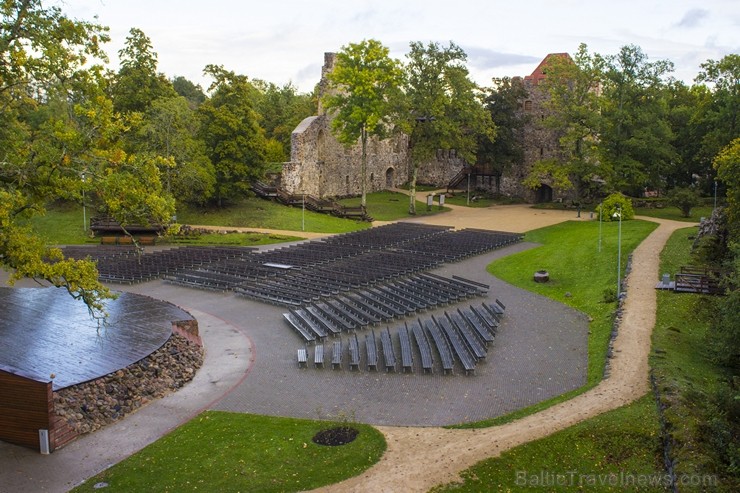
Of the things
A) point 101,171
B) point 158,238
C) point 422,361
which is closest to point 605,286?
point 422,361

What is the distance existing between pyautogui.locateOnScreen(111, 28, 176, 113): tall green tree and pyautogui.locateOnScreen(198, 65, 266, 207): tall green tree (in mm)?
4612

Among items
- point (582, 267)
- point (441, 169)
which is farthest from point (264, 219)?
point (441, 169)

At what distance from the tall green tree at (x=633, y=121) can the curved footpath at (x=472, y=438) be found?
32.3 meters

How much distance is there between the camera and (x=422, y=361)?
19078 millimetres

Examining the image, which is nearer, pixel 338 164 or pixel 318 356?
pixel 318 356

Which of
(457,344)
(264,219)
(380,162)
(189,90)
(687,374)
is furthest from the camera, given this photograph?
(189,90)

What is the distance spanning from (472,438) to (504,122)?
1937 inches

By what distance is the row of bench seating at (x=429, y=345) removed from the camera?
19156 millimetres

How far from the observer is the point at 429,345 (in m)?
21.2

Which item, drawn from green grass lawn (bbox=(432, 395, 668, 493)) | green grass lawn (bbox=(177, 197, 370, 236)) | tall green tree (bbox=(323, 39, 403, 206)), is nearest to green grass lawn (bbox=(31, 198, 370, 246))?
green grass lawn (bbox=(177, 197, 370, 236))

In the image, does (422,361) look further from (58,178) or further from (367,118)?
(367,118)

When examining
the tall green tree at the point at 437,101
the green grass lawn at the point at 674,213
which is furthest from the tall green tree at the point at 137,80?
the green grass lawn at the point at 674,213

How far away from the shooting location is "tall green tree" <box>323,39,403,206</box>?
5066 centimetres

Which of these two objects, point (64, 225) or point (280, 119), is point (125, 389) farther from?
point (280, 119)
